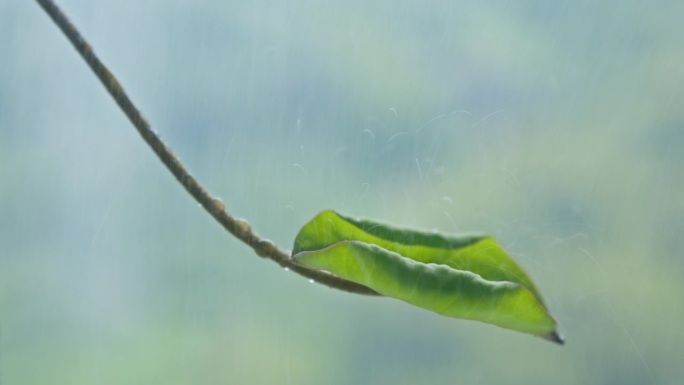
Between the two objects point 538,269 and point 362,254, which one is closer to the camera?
point 362,254

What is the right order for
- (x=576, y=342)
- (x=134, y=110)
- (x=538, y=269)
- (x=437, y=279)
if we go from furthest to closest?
(x=576, y=342) < (x=538, y=269) < (x=134, y=110) < (x=437, y=279)

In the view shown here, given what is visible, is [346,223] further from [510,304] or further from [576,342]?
[576,342]

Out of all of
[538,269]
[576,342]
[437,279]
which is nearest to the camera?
[437,279]

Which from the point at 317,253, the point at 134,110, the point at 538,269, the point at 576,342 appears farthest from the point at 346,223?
the point at 576,342

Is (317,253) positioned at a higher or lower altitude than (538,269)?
higher
